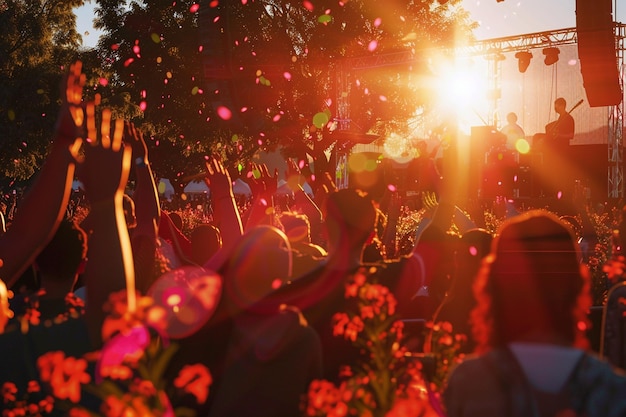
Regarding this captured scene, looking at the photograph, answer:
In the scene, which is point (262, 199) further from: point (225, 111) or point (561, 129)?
point (561, 129)

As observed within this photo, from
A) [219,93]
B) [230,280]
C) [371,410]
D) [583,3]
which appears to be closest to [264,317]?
[230,280]

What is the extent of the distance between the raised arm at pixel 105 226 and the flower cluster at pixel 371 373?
27.0 inches

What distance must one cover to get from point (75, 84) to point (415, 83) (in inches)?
1195

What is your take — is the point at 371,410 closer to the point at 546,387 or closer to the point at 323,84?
the point at 546,387

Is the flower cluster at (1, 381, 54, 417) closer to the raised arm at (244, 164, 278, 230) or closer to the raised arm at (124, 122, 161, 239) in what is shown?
the raised arm at (124, 122, 161, 239)

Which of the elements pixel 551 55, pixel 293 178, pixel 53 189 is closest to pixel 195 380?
pixel 53 189

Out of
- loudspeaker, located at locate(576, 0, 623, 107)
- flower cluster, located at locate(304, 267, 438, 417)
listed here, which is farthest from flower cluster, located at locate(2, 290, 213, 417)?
loudspeaker, located at locate(576, 0, 623, 107)

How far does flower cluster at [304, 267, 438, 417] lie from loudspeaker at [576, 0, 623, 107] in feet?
36.7

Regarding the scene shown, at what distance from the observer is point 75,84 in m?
2.64

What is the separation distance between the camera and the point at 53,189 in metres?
2.62

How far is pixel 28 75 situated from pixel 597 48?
21335 millimetres

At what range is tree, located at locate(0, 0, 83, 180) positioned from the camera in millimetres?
27438

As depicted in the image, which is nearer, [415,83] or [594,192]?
[594,192]

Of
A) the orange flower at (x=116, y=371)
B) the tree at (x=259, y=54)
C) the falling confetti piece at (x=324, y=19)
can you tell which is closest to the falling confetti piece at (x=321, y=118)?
the tree at (x=259, y=54)
